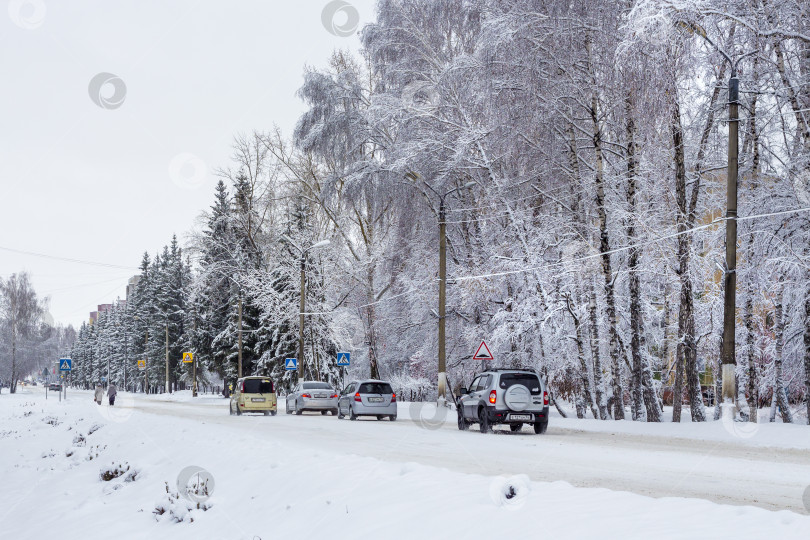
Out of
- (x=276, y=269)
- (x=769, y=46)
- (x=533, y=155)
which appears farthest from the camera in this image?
(x=276, y=269)

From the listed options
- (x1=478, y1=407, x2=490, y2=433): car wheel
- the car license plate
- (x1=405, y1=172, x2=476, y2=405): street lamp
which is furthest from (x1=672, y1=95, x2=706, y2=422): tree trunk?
(x1=405, y1=172, x2=476, y2=405): street lamp

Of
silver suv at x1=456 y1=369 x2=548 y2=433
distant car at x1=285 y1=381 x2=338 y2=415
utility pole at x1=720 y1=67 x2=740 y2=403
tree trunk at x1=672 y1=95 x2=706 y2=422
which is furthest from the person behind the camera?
distant car at x1=285 y1=381 x2=338 y2=415

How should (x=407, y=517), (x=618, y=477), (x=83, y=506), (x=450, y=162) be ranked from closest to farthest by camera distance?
1. (x=407, y=517)
2. (x=618, y=477)
3. (x=83, y=506)
4. (x=450, y=162)

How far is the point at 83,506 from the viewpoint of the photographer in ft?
50.4

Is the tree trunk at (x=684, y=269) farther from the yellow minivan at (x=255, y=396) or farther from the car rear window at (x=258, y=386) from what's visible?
the car rear window at (x=258, y=386)

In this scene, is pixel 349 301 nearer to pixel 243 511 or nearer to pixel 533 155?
pixel 533 155

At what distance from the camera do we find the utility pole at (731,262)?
18.9 m

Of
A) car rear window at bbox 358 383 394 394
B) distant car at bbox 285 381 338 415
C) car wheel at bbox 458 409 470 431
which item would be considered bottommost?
distant car at bbox 285 381 338 415

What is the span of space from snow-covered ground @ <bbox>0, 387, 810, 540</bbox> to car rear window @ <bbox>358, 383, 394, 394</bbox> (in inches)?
238

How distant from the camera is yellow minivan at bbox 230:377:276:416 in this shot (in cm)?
3634

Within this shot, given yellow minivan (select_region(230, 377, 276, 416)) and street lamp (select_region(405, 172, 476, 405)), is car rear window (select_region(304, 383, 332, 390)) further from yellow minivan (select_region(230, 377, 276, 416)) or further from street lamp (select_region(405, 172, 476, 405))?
street lamp (select_region(405, 172, 476, 405))

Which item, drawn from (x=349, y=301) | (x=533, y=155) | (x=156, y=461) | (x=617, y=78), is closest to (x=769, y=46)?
(x=617, y=78)

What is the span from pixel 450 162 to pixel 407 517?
75.3 ft

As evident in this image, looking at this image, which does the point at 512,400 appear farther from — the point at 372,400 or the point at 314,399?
the point at 314,399
